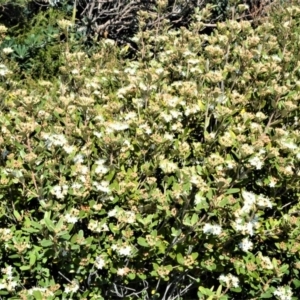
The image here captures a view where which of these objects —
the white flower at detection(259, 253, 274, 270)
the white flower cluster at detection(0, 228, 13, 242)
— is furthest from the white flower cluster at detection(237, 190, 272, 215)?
the white flower cluster at detection(0, 228, 13, 242)

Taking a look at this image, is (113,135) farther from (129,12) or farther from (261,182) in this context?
(129,12)

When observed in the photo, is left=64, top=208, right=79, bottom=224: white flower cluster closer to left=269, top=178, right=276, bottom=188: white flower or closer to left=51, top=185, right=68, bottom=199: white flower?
left=51, top=185, right=68, bottom=199: white flower

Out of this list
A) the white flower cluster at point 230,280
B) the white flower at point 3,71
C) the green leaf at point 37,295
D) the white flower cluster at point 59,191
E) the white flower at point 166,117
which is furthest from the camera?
the white flower at point 3,71

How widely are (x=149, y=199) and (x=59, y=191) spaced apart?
32 cm

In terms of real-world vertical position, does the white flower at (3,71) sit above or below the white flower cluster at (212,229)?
above

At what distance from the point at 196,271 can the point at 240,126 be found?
61cm

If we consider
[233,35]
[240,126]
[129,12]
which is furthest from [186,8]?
[240,126]

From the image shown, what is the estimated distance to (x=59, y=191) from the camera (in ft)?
6.07

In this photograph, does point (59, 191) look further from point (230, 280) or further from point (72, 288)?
point (230, 280)

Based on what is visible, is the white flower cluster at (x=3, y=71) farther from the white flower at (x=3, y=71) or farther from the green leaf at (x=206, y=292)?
the green leaf at (x=206, y=292)

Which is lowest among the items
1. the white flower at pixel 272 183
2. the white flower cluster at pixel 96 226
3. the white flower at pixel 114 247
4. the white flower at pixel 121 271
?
the white flower at pixel 121 271

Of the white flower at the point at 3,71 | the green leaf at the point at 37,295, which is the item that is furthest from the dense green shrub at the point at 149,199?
the white flower at the point at 3,71

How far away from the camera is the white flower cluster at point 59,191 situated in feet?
6.01

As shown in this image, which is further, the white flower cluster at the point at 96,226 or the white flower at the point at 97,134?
the white flower at the point at 97,134
